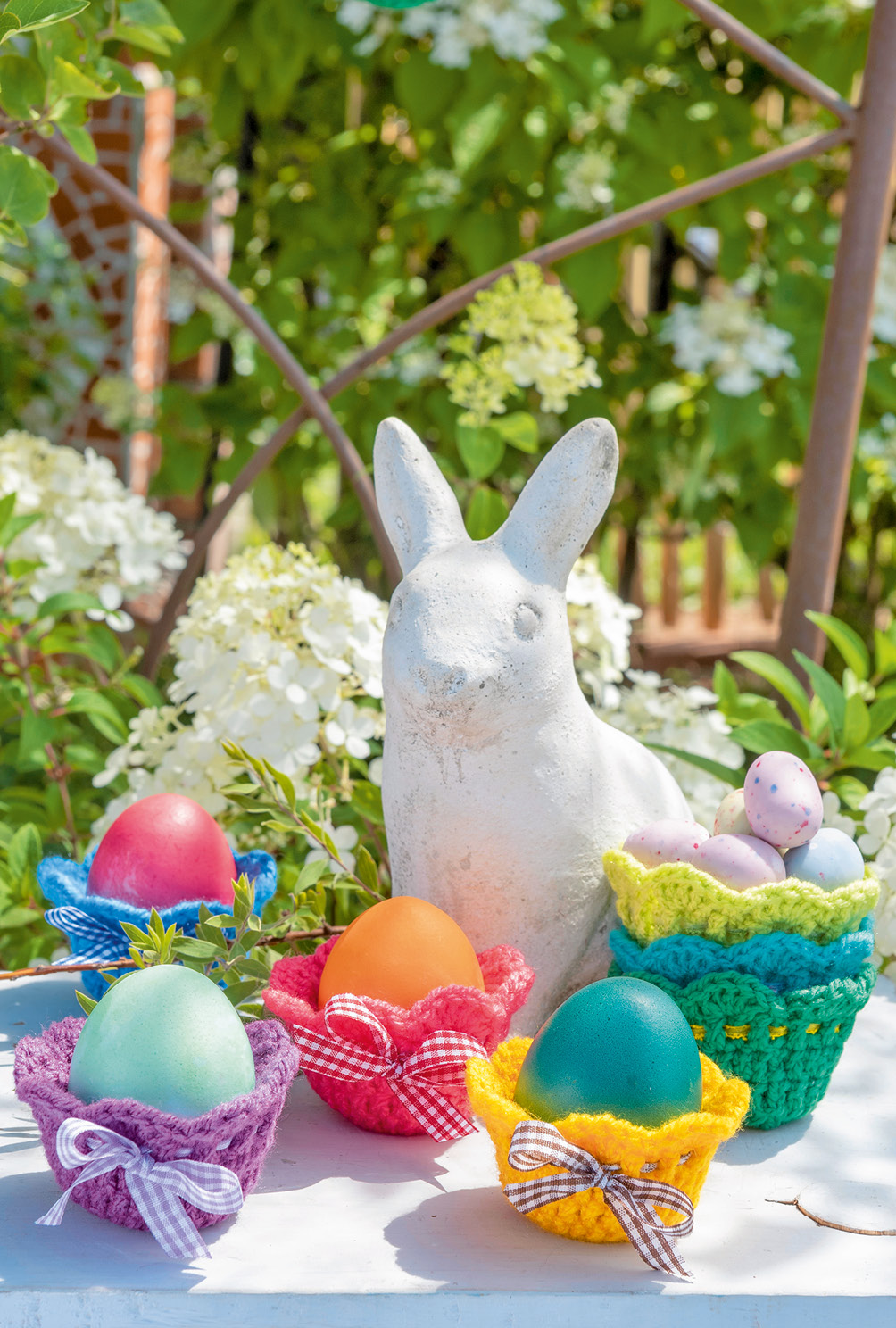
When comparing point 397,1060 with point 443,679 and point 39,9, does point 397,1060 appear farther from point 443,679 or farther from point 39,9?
point 39,9

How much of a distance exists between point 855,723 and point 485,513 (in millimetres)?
470

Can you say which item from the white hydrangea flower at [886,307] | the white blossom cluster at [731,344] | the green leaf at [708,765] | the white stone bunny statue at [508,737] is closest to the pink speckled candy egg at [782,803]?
the white stone bunny statue at [508,737]

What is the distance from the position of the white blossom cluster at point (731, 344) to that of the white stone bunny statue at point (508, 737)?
1.35 m

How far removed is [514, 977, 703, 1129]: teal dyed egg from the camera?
0.70 meters

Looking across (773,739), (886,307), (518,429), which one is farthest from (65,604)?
(886,307)

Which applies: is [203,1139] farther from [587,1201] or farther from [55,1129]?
[587,1201]

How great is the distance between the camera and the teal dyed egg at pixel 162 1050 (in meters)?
0.70

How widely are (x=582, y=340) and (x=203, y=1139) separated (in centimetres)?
216

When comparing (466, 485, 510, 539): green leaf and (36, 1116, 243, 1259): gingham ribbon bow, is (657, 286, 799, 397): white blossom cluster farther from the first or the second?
(36, 1116, 243, 1259): gingham ribbon bow

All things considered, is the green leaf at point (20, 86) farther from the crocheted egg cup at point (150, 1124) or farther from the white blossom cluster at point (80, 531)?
the crocheted egg cup at point (150, 1124)

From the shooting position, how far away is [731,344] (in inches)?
88.4

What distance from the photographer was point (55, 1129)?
696 mm

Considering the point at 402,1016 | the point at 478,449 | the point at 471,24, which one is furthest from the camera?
the point at 471,24

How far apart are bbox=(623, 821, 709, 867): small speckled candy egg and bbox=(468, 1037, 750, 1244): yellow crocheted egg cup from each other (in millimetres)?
179
